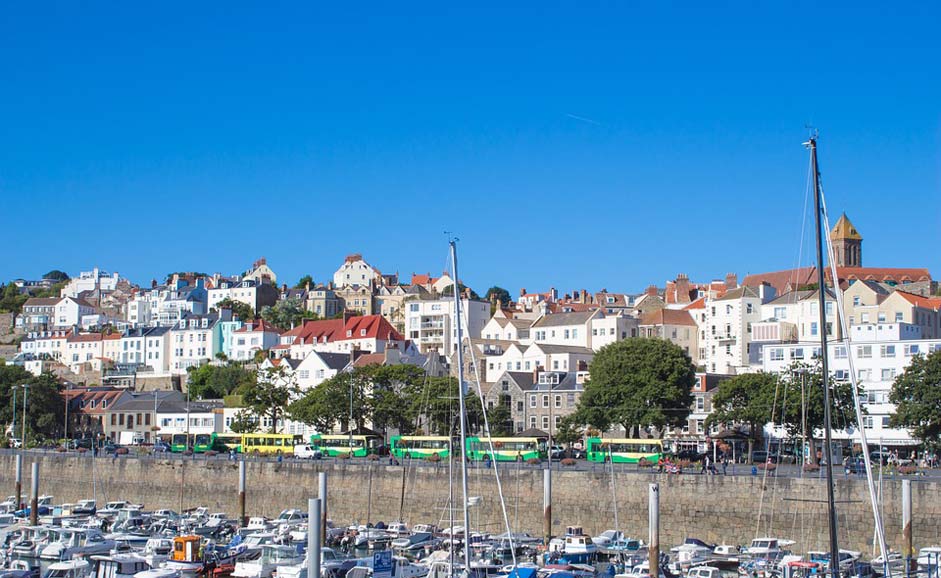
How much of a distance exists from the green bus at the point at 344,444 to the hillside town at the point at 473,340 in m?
7.00

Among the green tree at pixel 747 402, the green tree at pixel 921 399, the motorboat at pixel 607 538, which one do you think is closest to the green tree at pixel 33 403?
the green tree at pixel 747 402

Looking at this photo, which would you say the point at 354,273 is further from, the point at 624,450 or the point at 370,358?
the point at 624,450

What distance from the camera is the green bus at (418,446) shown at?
6725 cm

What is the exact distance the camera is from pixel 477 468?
5559cm

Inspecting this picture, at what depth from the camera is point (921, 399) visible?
61.7 meters

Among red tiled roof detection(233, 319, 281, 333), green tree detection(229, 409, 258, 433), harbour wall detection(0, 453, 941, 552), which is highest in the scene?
red tiled roof detection(233, 319, 281, 333)

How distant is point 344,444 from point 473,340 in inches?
1590

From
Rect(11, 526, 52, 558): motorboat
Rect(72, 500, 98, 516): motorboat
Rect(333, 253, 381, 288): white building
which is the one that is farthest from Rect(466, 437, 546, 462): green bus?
Rect(333, 253, 381, 288): white building

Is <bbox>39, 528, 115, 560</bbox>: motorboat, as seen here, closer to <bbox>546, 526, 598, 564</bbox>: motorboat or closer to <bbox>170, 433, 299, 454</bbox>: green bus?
<bbox>546, 526, 598, 564</bbox>: motorboat

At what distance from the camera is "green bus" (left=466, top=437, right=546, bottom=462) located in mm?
64688

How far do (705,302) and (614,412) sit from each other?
134ft

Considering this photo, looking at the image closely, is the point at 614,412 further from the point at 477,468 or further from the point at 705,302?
the point at 705,302

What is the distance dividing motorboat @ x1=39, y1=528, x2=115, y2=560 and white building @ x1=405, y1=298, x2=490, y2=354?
240ft

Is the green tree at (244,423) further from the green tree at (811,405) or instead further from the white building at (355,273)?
the white building at (355,273)
